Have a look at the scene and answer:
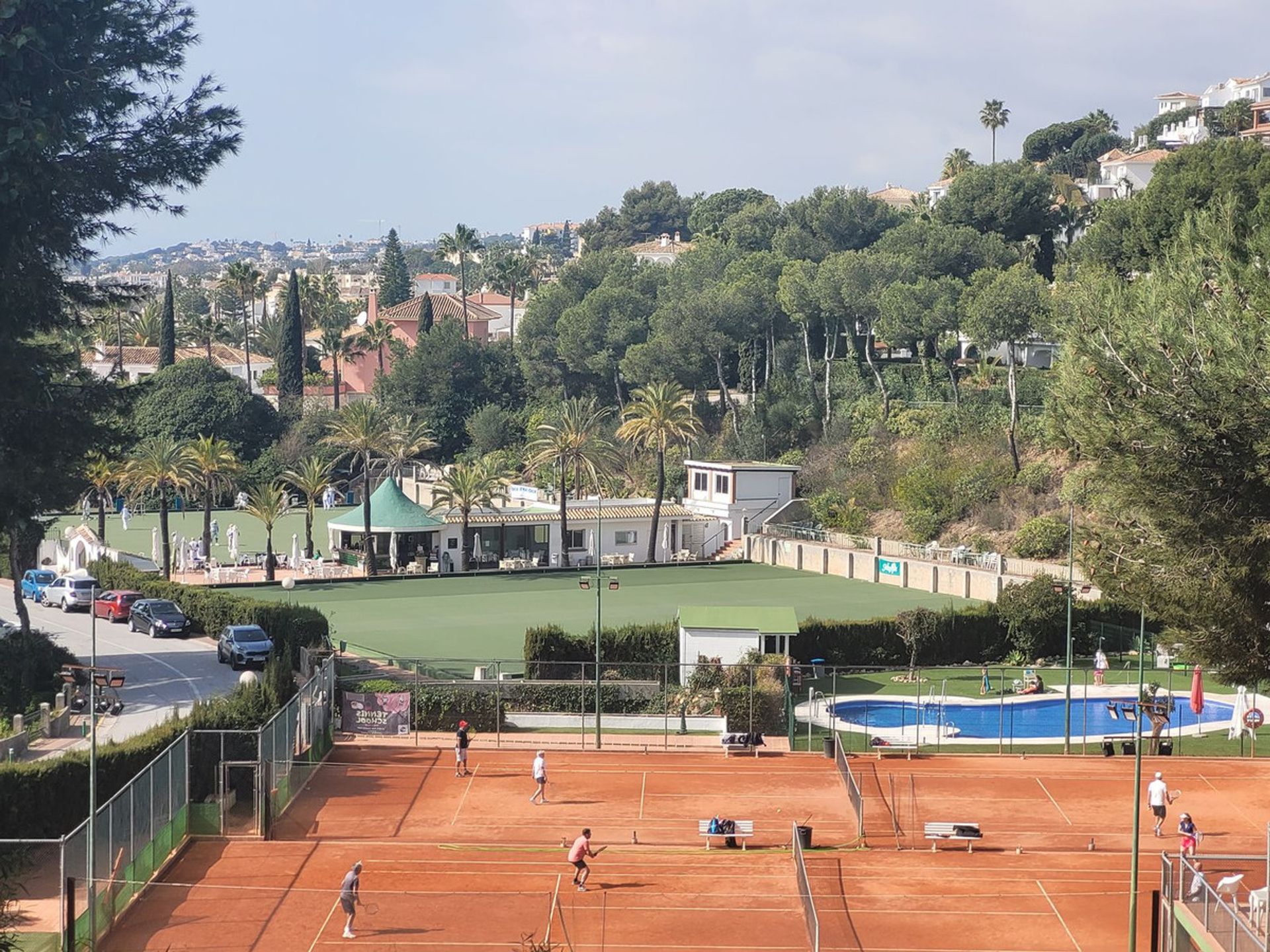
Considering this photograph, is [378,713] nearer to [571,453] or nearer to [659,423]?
[571,453]

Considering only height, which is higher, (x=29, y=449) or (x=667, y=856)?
(x=29, y=449)

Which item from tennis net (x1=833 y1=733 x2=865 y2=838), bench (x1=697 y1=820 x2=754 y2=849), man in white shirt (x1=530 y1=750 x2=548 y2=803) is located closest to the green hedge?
man in white shirt (x1=530 y1=750 x2=548 y2=803)

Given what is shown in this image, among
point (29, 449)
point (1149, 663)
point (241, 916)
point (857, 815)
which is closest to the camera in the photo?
point (241, 916)

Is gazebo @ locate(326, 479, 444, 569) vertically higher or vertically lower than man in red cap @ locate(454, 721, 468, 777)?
higher

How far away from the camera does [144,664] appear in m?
48.9

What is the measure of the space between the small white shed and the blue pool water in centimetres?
299

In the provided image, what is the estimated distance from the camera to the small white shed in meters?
47.2

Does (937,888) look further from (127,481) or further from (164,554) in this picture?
(127,481)

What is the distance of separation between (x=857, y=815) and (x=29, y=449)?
27451mm

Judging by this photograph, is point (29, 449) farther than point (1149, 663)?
No

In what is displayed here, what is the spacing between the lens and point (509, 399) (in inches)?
4660

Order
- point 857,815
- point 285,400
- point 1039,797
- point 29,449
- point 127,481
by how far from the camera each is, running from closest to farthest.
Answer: point 857,815 → point 1039,797 → point 29,449 → point 127,481 → point 285,400

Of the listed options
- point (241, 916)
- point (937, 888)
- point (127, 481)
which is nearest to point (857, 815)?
point (937, 888)

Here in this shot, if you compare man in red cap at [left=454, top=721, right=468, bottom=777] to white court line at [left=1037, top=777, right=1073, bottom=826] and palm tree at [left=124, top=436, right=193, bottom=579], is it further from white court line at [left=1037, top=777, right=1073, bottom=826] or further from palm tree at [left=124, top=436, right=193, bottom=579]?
palm tree at [left=124, top=436, right=193, bottom=579]
